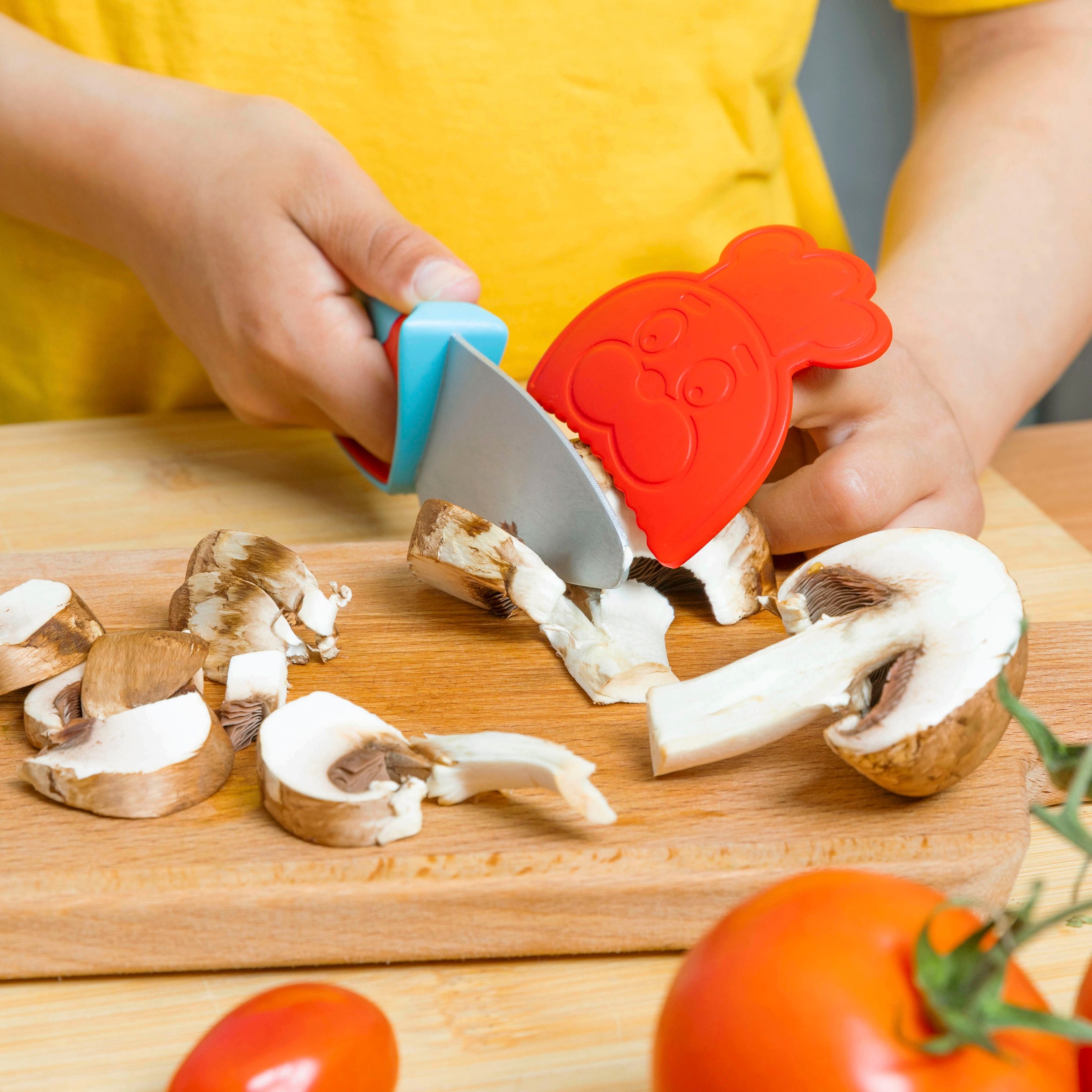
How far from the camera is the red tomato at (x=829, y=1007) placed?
0.41m

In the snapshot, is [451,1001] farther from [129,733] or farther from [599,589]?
[599,589]

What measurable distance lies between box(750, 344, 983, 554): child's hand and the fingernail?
363 millimetres

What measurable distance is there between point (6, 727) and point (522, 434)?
521 millimetres

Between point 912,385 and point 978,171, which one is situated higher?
point 978,171

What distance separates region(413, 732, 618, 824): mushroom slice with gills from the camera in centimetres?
74

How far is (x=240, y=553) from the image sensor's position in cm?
100

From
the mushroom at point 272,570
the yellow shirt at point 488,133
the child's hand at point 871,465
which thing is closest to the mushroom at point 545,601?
the mushroom at point 272,570

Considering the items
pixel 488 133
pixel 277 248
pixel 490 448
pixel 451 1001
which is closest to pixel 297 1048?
pixel 451 1001

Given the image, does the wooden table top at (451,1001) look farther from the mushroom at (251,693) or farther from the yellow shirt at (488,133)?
the yellow shirt at (488,133)

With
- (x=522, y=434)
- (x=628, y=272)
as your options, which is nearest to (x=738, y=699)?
(x=522, y=434)

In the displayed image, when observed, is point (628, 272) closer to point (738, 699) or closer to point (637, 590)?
point (637, 590)

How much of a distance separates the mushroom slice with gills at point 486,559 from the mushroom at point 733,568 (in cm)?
11

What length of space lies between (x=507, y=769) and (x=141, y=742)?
28cm

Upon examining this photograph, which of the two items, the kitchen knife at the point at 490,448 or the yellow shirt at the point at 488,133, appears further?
the yellow shirt at the point at 488,133
